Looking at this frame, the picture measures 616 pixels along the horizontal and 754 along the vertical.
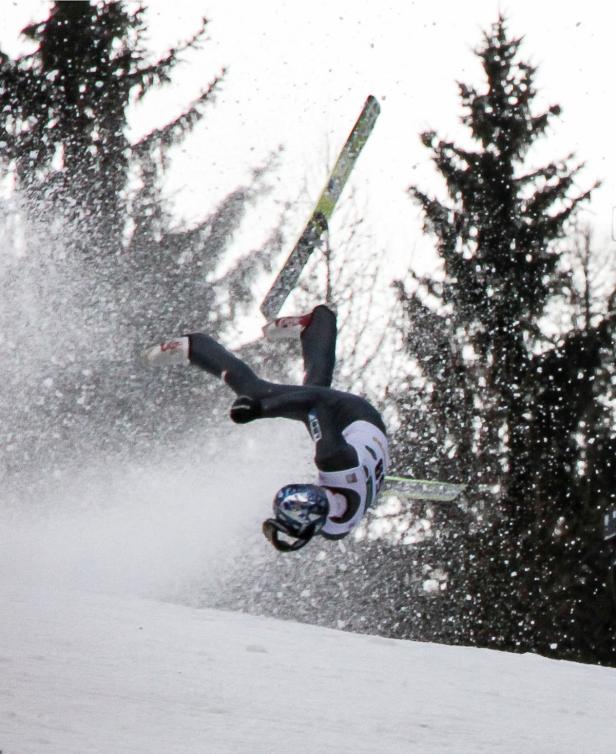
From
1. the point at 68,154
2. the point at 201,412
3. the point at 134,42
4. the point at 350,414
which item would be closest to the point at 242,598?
the point at 201,412

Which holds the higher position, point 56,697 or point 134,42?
point 134,42

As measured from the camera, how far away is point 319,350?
6.02m

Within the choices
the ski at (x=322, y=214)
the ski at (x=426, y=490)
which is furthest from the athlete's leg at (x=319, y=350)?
the ski at (x=322, y=214)

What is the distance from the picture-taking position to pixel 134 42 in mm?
15977

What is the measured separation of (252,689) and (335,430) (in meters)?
1.24

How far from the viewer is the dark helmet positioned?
5.46 meters

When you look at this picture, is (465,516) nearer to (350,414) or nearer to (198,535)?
(198,535)

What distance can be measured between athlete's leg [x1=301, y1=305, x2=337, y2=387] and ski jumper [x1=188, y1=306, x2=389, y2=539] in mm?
138

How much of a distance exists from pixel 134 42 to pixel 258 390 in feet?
37.7

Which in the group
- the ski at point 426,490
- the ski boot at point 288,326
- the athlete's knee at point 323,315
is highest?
the athlete's knee at point 323,315

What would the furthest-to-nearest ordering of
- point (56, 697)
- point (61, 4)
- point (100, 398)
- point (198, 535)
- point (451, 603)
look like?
point (451, 603) < point (61, 4) < point (100, 398) < point (198, 535) < point (56, 697)

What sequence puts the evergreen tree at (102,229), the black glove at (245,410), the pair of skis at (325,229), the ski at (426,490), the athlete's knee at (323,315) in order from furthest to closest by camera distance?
the evergreen tree at (102,229)
the pair of skis at (325,229)
the ski at (426,490)
the athlete's knee at (323,315)
the black glove at (245,410)

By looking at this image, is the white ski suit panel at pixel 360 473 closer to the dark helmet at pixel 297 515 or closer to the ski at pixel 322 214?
the dark helmet at pixel 297 515

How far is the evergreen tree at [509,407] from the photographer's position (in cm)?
1698
